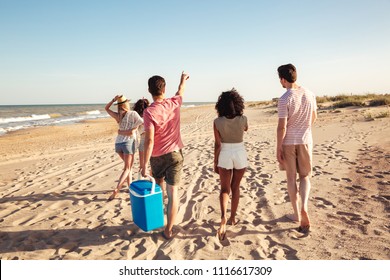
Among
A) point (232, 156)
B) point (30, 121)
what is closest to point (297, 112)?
point (232, 156)

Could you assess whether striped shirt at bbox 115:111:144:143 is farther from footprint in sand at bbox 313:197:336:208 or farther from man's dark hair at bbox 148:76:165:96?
footprint in sand at bbox 313:197:336:208

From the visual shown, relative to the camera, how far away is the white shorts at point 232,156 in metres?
3.70

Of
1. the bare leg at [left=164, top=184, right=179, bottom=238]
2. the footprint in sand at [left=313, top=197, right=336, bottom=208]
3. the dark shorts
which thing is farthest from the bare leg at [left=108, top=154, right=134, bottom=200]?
the footprint in sand at [left=313, top=197, right=336, bottom=208]

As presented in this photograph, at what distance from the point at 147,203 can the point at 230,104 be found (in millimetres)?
1617

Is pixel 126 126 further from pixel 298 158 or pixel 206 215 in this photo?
pixel 298 158

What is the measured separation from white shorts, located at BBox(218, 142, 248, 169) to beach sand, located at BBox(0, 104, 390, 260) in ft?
3.27

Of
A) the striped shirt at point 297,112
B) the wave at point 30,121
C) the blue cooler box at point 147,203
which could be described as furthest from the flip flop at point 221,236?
the wave at point 30,121

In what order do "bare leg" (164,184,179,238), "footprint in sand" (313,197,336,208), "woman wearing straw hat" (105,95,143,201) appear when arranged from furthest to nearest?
"woman wearing straw hat" (105,95,143,201) < "footprint in sand" (313,197,336,208) < "bare leg" (164,184,179,238)

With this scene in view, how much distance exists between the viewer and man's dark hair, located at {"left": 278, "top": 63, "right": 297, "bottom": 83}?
365 centimetres

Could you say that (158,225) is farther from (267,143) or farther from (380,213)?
(267,143)

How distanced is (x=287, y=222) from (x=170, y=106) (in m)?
2.42

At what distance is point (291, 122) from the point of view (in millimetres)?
3744

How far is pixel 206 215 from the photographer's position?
468 centimetres

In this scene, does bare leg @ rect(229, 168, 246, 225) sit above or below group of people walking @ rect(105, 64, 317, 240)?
below
